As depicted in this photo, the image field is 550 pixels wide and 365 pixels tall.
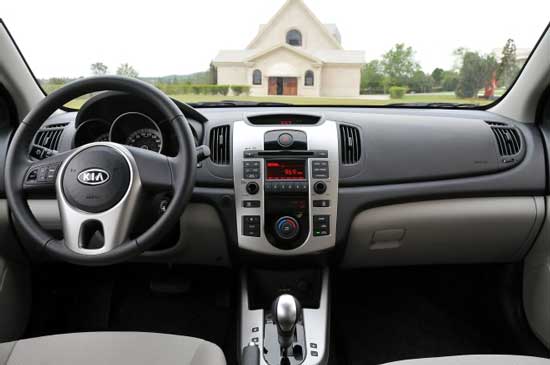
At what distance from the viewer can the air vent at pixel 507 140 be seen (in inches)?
78.0

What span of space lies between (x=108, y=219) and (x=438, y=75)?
1.51 meters

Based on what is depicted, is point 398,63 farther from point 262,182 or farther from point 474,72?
point 262,182

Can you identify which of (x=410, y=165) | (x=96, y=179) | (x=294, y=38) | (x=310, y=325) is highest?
(x=294, y=38)

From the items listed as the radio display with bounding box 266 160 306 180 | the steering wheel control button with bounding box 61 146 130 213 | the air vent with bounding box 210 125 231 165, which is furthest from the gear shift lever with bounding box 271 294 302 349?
the steering wheel control button with bounding box 61 146 130 213

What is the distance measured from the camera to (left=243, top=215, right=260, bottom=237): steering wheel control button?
1811 mm

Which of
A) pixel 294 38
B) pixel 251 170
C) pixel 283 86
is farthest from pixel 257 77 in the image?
pixel 251 170

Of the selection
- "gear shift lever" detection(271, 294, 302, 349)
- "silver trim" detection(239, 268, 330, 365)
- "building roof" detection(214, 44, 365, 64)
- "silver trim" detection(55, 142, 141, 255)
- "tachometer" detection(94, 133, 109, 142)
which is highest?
"building roof" detection(214, 44, 365, 64)

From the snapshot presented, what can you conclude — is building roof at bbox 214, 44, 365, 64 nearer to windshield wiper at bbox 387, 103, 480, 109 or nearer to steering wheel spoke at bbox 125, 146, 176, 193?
windshield wiper at bbox 387, 103, 480, 109

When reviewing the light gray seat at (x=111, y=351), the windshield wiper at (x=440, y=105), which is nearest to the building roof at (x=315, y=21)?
the windshield wiper at (x=440, y=105)

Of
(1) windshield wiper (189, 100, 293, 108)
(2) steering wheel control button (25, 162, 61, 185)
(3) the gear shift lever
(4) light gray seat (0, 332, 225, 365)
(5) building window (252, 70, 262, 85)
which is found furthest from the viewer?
(1) windshield wiper (189, 100, 293, 108)

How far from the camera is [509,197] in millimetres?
1970

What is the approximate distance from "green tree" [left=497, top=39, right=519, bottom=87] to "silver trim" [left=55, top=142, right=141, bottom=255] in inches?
65.9

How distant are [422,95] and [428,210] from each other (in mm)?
544

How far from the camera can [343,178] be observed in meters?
1.86
